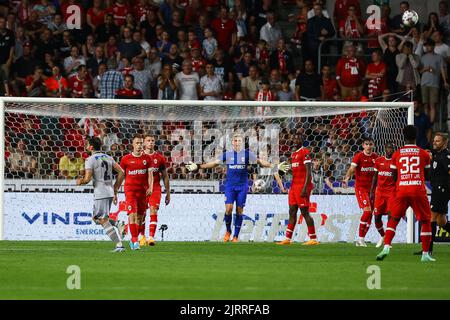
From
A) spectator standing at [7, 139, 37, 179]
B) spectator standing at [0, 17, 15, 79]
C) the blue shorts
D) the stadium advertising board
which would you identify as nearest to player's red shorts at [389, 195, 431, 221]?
the blue shorts

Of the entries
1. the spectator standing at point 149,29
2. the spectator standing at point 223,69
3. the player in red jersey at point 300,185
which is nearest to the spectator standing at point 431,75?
the spectator standing at point 223,69

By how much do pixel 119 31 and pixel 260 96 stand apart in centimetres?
427

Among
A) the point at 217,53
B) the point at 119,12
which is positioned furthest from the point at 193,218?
the point at 119,12

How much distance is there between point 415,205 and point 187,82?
11392mm

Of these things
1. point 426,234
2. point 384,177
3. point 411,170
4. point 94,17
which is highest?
point 94,17

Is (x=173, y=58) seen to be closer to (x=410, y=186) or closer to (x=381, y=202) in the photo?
(x=381, y=202)

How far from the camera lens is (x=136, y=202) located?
20.0 metres

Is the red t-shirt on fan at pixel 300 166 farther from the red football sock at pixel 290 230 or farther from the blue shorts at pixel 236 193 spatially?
the blue shorts at pixel 236 193

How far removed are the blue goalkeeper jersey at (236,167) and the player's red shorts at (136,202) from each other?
11.1 ft

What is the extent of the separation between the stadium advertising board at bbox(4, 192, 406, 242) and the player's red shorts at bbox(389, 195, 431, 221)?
764 cm

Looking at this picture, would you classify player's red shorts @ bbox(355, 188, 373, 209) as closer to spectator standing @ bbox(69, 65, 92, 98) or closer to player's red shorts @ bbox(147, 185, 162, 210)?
player's red shorts @ bbox(147, 185, 162, 210)

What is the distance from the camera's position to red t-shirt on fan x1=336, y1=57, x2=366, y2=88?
2819cm

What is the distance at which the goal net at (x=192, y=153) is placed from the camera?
78.2 ft

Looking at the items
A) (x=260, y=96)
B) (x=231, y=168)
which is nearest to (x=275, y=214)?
(x=231, y=168)
